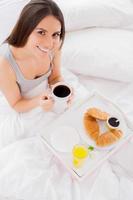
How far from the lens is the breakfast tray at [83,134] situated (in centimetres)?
121

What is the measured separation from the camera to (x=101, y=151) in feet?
4.12

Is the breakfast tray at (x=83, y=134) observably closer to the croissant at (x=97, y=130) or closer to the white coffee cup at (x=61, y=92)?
the croissant at (x=97, y=130)

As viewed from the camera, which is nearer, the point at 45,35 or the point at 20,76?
the point at 45,35

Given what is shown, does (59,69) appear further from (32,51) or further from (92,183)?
(92,183)

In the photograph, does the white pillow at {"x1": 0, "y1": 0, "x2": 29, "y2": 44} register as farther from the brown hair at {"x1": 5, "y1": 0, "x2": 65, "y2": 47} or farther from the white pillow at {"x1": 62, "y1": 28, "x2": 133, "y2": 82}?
the brown hair at {"x1": 5, "y1": 0, "x2": 65, "y2": 47}

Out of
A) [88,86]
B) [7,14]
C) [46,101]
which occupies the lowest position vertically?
[88,86]

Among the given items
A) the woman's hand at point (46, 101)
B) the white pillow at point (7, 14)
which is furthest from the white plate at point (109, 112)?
the white pillow at point (7, 14)

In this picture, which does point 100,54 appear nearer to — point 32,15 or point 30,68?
point 30,68

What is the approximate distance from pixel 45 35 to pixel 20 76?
259 mm

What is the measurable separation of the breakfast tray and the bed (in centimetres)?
4

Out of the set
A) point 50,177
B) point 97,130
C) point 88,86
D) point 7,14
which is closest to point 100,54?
point 88,86

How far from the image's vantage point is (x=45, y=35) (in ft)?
3.78

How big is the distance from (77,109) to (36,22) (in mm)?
444

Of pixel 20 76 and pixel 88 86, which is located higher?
pixel 20 76
